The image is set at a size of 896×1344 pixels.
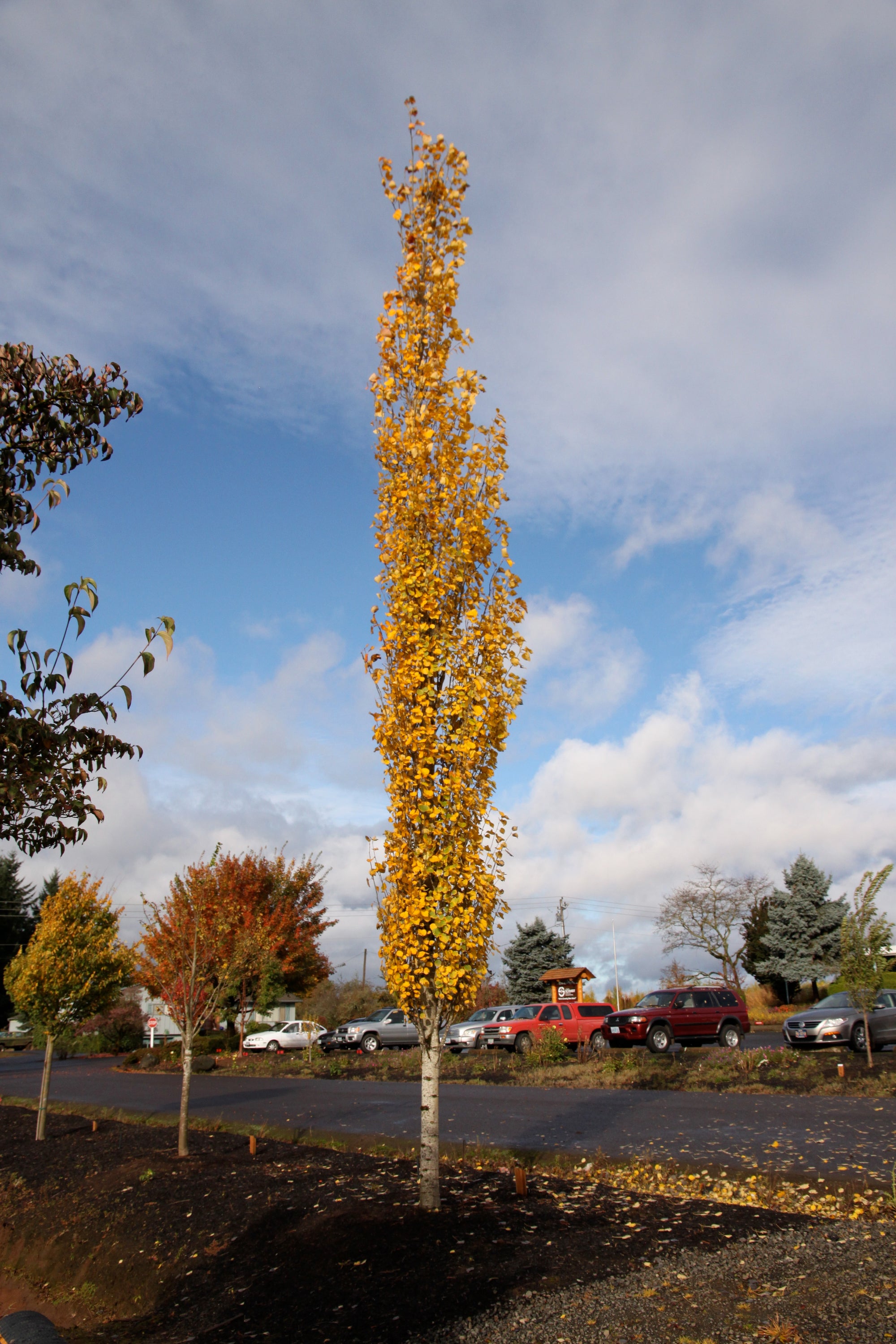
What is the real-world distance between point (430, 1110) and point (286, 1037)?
96.2 feet

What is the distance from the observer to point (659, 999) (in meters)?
21.0

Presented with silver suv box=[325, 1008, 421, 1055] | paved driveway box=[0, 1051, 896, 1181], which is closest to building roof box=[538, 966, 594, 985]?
silver suv box=[325, 1008, 421, 1055]

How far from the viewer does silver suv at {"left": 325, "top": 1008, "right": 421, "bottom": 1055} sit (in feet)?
94.2

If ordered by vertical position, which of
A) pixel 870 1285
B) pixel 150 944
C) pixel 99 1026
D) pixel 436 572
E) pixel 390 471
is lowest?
pixel 99 1026

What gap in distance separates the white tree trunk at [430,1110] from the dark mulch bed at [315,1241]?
18 cm

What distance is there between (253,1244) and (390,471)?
621 cm

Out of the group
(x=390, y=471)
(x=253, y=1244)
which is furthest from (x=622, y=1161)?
(x=390, y=471)

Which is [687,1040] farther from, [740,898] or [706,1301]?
[740,898]

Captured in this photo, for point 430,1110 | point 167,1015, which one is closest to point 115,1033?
point 167,1015

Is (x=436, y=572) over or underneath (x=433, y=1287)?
over

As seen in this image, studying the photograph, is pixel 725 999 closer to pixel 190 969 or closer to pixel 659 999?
pixel 659 999

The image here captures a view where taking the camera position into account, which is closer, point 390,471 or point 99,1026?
point 390,471

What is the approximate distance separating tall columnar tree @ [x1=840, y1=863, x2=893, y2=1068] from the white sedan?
21529 mm

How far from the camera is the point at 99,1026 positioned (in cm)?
4178
